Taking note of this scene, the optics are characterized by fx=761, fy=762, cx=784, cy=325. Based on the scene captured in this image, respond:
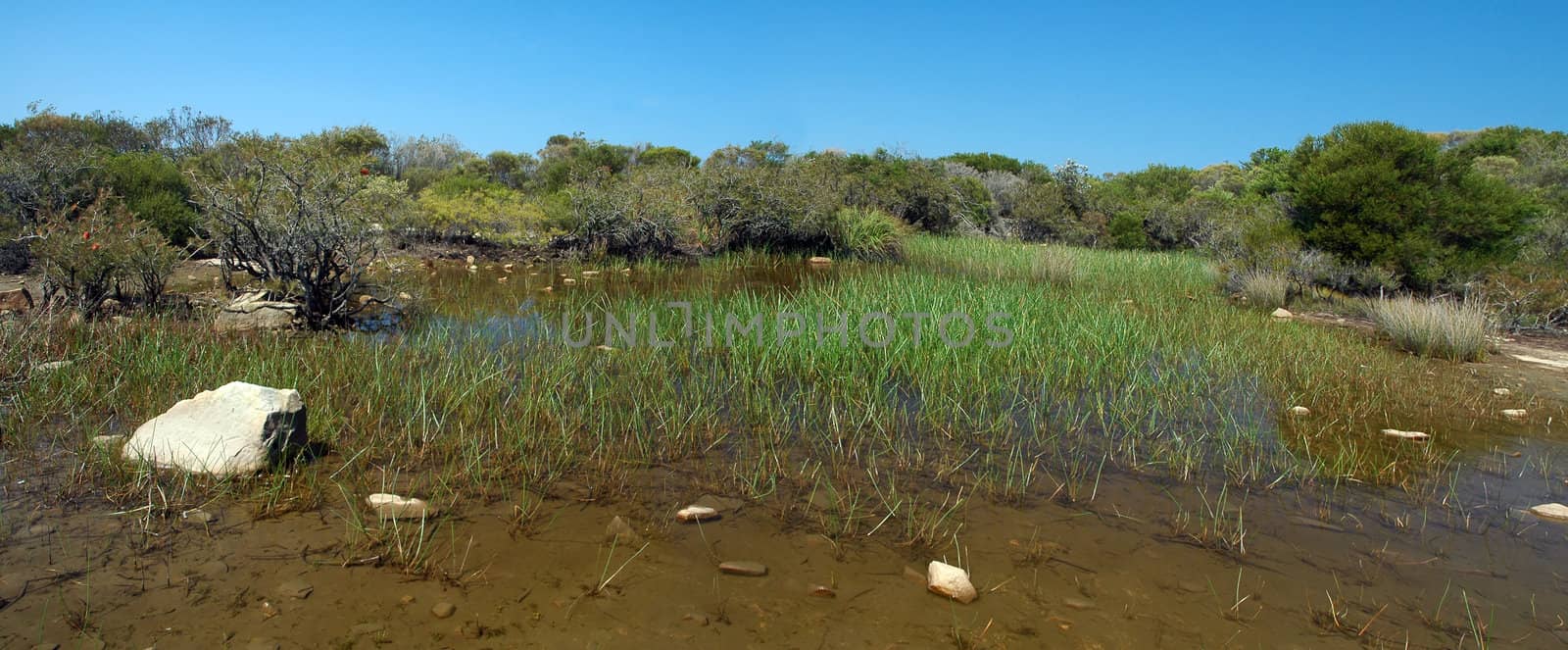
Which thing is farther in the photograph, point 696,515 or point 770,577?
point 696,515

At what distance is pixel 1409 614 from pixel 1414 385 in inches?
193

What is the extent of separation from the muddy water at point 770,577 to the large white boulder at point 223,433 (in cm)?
31

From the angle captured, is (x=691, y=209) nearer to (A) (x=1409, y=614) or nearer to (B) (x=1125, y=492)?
(B) (x=1125, y=492)

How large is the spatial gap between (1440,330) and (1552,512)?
5344mm

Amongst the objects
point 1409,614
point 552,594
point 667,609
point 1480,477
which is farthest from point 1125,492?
point 552,594

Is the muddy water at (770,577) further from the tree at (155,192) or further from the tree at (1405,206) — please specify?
the tree at (155,192)

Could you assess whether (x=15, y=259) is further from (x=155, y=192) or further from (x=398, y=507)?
(x=398, y=507)

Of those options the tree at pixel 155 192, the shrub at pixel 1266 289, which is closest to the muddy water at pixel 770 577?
the shrub at pixel 1266 289

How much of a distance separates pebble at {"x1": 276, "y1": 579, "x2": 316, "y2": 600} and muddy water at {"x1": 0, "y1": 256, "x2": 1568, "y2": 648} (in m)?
0.01

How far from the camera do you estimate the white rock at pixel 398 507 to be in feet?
12.0

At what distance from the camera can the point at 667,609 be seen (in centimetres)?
304

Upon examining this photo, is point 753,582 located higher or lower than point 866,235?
lower

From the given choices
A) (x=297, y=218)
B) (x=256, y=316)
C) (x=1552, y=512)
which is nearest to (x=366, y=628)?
(x=1552, y=512)

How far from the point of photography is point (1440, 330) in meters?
8.35
